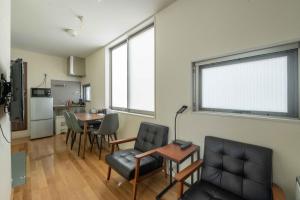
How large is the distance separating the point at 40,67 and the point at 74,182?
164 inches

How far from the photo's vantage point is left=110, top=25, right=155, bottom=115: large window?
2.90m

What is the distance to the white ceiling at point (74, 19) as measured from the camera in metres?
2.32

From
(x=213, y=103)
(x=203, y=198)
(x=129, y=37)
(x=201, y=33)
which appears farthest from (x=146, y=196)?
(x=129, y=37)

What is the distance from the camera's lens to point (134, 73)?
10.8 ft

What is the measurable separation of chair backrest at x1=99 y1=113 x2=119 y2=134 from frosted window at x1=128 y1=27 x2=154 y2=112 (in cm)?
45

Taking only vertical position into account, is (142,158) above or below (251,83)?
below

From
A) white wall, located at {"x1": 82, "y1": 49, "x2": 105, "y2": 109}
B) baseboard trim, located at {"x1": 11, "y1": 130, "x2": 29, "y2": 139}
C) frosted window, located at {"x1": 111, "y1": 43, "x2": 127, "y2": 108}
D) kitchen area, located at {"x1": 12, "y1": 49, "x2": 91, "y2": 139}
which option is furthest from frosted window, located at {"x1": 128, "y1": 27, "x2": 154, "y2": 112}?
baseboard trim, located at {"x1": 11, "y1": 130, "x2": 29, "y2": 139}

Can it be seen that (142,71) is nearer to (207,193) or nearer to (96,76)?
(96,76)

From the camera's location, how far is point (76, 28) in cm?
310

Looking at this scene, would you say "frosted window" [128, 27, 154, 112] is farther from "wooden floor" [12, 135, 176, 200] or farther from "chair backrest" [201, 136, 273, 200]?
"chair backrest" [201, 136, 273, 200]

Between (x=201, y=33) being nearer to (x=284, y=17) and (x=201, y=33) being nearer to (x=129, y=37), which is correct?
(x=284, y=17)

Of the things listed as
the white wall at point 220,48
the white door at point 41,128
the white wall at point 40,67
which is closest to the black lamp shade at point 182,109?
the white wall at point 220,48

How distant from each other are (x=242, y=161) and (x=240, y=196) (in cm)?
30

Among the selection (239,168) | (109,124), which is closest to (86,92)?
(109,124)
